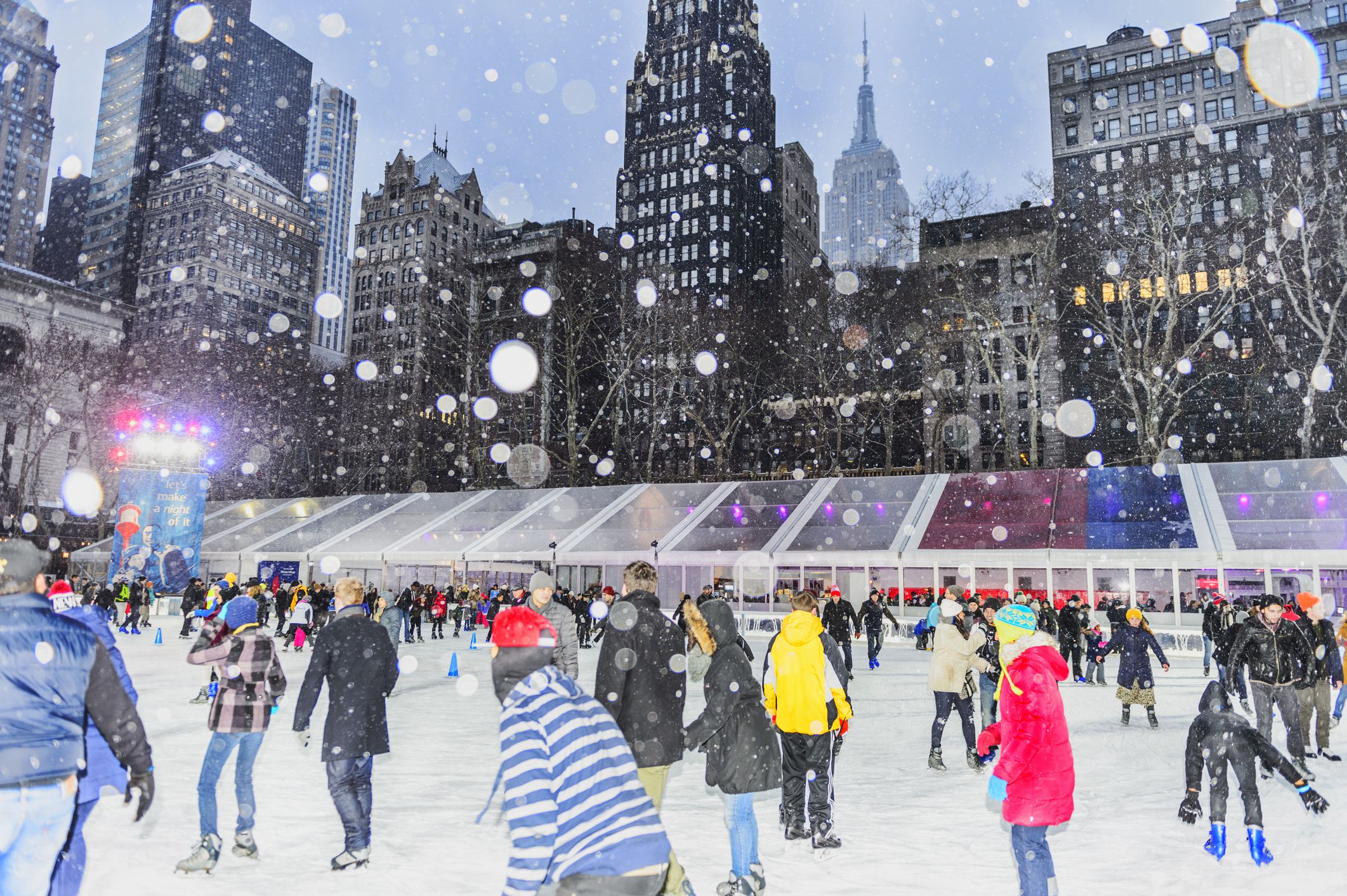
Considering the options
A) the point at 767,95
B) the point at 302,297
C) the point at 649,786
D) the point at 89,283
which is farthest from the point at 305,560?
the point at 89,283

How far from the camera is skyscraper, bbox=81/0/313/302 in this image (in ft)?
410

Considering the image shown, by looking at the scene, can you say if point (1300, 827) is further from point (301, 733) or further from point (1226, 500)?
point (1226, 500)

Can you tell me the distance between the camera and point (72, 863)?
10.4 ft

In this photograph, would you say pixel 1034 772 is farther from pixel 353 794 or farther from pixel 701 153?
pixel 701 153

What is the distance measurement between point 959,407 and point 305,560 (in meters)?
33.3

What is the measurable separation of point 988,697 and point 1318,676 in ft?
9.24

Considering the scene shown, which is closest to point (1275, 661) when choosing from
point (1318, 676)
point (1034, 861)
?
point (1318, 676)

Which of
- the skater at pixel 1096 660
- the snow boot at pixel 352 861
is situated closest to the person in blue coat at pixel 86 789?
the snow boot at pixel 352 861

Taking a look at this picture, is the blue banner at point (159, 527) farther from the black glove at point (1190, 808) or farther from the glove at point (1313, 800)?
the glove at point (1313, 800)

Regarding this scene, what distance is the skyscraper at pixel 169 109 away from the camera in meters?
125

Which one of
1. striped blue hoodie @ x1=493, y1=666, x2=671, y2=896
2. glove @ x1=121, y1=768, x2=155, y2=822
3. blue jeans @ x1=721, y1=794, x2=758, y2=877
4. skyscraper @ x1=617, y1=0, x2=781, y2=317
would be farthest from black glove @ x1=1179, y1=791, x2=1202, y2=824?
skyscraper @ x1=617, y1=0, x2=781, y2=317

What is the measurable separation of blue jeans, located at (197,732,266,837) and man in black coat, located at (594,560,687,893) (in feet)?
6.80

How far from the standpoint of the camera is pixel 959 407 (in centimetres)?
4712

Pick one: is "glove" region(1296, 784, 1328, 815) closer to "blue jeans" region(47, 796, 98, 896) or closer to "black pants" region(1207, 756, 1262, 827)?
"black pants" region(1207, 756, 1262, 827)
